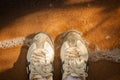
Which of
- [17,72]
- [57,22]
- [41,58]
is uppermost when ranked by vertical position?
[57,22]

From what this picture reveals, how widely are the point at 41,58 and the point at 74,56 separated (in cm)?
24

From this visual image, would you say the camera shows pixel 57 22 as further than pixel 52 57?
Yes

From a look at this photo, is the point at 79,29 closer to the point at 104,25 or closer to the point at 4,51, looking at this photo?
the point at 104,25

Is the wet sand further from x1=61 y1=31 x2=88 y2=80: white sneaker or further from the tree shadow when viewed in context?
x1=61 y1=31 x2=88 y2=80: white sneaker

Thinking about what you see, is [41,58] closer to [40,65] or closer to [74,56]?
[40,65]

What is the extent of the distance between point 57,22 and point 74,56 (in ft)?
1.15

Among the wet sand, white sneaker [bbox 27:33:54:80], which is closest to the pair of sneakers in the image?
white sneaker [bbox 27:33:54:80]

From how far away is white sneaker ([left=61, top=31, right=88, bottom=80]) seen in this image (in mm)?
1670

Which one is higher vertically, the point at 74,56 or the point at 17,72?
the point at 74,56

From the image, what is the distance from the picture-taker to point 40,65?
1689 millimetres

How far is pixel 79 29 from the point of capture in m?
1.89

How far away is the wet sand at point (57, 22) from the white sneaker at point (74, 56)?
4.5 inches

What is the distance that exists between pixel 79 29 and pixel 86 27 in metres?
0.06

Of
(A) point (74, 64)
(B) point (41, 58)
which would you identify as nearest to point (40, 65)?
(B) point (41, 58)
